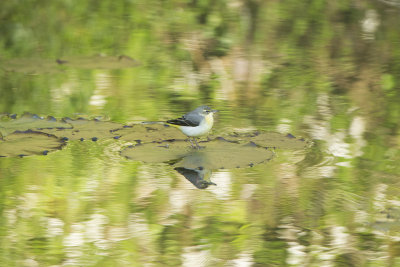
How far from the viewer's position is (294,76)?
623 centimetres

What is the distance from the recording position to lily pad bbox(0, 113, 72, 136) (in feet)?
15.2

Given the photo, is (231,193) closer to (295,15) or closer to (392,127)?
(392,127)

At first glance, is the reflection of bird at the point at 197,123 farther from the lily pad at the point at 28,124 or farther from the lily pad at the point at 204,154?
the lily pad at the point at 28,124

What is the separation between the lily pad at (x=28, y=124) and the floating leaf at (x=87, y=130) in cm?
5

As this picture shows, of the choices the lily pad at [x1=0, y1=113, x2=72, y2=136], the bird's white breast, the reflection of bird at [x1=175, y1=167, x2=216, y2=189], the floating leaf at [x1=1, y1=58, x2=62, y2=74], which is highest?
the bird's white breast

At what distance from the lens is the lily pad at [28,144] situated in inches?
169

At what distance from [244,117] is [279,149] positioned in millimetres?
643

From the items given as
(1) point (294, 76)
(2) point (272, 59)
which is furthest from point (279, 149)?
(2) point (272, 59)

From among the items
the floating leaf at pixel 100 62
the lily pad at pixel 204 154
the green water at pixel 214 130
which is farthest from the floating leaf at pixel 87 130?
the floating leaf at pixel 100 62

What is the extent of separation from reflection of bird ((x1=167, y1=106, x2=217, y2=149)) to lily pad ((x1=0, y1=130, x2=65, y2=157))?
68 cm

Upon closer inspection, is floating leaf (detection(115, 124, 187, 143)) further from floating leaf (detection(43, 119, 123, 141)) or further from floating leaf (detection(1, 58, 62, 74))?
floating leaf (detection(1, 58, 62, 74))

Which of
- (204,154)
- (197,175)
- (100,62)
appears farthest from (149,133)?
(100,62)

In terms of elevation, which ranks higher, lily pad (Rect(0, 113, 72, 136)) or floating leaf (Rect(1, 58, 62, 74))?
floating leaf (Rect(1, 58, 62, 74))

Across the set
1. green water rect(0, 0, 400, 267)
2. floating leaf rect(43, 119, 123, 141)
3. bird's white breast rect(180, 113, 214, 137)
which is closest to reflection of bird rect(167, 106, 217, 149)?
bird's white breast rect(180, 113, 214, 137)
